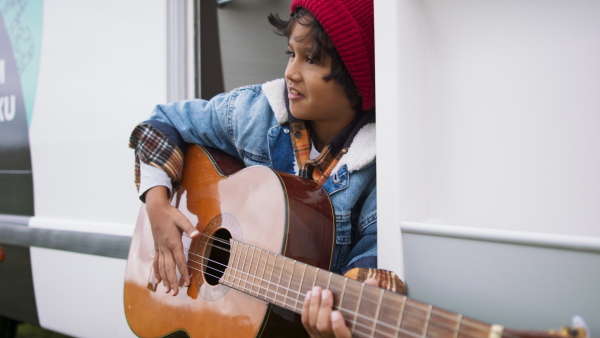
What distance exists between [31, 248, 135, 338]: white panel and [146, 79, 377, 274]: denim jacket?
842 millimetres

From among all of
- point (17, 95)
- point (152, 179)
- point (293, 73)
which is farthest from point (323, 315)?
point (17, 95)

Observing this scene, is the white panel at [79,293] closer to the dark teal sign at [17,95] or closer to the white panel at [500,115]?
the dark teal sign at [17,95]

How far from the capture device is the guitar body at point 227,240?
1.35 m

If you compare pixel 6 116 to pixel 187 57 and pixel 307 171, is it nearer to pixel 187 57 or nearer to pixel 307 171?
pixel 187 57

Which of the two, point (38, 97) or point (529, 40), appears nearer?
point (529, 40)

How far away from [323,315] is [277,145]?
30.3 inches

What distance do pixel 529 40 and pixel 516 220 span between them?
41cm

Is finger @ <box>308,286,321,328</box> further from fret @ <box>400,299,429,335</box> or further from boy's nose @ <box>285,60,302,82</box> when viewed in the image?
boy's nose @ <box>285,60,302,82</box>

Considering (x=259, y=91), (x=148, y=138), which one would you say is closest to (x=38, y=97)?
(x=148, y=138)

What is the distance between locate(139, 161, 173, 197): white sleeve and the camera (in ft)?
5.94

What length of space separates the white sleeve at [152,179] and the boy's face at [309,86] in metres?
0.52

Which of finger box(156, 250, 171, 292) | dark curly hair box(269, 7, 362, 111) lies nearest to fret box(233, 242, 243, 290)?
finger box(156, 250, 171, 292)

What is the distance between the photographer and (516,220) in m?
1.20

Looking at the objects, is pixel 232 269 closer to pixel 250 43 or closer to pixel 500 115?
pixel 500 115
